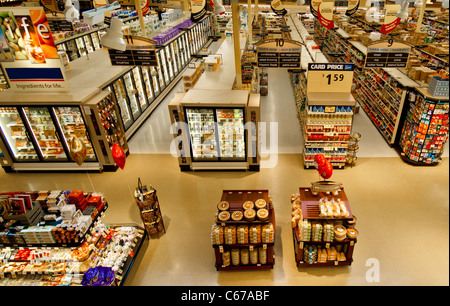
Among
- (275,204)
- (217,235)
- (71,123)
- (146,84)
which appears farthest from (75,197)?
(146,84)

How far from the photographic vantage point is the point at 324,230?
16.6 feet

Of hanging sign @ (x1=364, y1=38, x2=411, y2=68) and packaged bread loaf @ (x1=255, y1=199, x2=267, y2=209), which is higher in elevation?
hanging sign @ (x1=364, y1=38, x2=411, y2=68)

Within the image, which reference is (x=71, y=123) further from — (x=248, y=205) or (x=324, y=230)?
(x=324, y=230)

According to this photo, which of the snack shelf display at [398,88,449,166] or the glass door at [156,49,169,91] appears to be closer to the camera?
the snack shelf display at [398,88,449,166]

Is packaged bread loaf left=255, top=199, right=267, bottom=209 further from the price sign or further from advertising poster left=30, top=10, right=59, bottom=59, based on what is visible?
advertising poster left=30, top=10, right=59, bottom=59

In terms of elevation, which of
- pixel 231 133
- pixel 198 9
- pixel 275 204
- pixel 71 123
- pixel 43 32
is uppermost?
pixel 43 32

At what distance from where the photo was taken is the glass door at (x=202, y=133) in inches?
312

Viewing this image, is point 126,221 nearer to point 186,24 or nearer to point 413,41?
point 413,41

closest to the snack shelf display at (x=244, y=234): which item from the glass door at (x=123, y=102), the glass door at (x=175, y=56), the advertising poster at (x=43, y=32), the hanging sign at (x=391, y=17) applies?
the advertising poster at (x=43, y=32)

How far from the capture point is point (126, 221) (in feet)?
22.7

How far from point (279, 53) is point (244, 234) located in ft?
18.4

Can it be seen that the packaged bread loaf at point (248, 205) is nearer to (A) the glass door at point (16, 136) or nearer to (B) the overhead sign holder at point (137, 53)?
(B) the overhead sign holder at point (137, 53)

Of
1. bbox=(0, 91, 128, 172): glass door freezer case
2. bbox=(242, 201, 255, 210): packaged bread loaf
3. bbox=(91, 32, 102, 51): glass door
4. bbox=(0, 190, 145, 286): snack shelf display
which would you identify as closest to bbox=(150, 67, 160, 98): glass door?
bbox=(0, 91, 128, 172): glass door freezer case

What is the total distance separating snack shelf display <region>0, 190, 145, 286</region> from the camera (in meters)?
5.05
